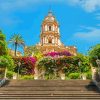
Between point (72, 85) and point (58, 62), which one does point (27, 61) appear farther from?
point (72, 85)

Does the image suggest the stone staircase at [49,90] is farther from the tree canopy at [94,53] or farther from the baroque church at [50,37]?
the baroque church at [50,37]

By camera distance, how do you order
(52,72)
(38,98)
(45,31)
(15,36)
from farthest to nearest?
1. (45,31)
2. (15,36)
3. (52,72)
4. (38,98)

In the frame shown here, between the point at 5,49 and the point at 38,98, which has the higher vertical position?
the point at 5,49

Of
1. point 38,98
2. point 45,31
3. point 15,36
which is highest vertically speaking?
point 45,31

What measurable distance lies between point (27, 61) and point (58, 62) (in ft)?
15.8

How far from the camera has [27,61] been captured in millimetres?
47875

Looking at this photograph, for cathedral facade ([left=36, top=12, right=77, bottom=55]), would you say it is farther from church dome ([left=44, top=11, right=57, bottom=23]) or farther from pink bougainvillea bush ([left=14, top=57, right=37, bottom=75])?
pink bougainvillea bush ([left=14, top=57, right=37, bottom=75])

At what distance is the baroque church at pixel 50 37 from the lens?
86.1m

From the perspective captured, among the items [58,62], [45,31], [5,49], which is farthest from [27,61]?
[45,31]

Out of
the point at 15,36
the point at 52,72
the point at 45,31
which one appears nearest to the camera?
the point at 52,72

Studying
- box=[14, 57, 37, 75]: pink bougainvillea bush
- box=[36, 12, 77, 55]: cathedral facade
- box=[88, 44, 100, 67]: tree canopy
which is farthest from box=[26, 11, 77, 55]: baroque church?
box=[88, 44, 100, 67]: tree canopy

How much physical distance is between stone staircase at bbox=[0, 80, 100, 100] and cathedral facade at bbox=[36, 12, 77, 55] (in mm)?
58901

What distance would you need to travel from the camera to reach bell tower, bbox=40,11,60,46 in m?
89.1

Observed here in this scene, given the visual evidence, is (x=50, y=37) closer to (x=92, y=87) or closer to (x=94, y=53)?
(x=94, y=53)
